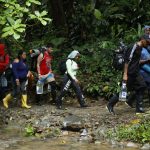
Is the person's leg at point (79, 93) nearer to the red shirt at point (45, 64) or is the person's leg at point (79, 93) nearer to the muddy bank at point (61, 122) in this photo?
the muddy bank at point (61, 122)

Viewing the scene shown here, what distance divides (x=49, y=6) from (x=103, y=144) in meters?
8.66

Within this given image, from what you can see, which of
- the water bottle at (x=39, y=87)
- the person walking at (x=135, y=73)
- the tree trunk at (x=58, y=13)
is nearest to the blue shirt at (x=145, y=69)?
the person walking at (x=135, y=73)

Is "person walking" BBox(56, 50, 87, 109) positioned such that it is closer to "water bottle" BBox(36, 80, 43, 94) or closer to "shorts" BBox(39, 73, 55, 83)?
"shorts" BBox(39, 73, 55, 83)

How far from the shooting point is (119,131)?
8609 mm

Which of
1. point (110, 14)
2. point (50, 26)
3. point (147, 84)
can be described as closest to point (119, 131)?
point (147, 84)

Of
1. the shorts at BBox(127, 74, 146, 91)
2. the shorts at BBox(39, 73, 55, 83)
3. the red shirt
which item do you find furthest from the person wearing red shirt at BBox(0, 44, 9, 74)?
the shorts at BBox(127, 74, 146, 91)

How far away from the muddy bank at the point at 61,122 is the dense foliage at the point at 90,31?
1.85 meters

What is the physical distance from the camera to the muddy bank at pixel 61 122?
8.80m

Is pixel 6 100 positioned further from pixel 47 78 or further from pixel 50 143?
pixel 50 143

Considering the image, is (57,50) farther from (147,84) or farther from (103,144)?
(103,144)

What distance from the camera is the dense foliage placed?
12.9 metres

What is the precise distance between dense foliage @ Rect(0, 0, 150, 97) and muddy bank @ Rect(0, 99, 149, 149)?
185cm

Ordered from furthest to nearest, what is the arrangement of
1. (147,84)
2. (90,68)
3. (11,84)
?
1. (90,68)
2. (11,84)
3. (147,84)

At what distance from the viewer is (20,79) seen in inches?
446
